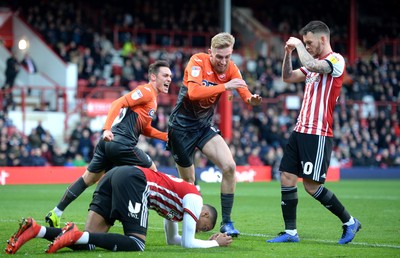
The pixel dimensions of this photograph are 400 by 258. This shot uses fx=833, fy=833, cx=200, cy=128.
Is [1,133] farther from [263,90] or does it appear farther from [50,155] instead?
[263,90]

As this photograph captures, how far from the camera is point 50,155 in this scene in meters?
26.7

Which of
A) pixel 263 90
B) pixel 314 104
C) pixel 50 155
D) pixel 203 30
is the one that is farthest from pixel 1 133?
pixel 314 104

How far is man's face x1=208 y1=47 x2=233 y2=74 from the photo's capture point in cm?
1061

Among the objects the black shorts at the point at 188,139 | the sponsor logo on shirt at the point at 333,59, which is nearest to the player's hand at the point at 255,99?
the black shorts at the point at 188,139

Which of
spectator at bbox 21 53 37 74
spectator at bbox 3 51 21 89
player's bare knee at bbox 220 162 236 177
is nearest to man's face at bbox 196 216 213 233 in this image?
player's bare knee at bbox 220 162 236 177

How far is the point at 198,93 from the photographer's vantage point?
1055cm

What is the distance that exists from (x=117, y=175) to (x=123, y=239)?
65 centimetres

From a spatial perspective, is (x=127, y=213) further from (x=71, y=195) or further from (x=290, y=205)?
(x=71, y=195)

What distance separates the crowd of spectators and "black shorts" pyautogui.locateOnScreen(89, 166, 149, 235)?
18775mm

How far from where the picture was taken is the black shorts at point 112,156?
440 inches

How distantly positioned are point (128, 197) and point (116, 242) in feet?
1.57

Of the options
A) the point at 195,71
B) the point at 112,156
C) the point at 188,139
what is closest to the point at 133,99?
the point at 112,156

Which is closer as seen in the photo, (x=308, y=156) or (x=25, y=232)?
(x=25, y=232)

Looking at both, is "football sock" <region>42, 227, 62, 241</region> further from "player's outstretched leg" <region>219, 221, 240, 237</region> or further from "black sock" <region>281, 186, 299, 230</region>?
"black sock" <region>281, 186, 299, 230</region>
